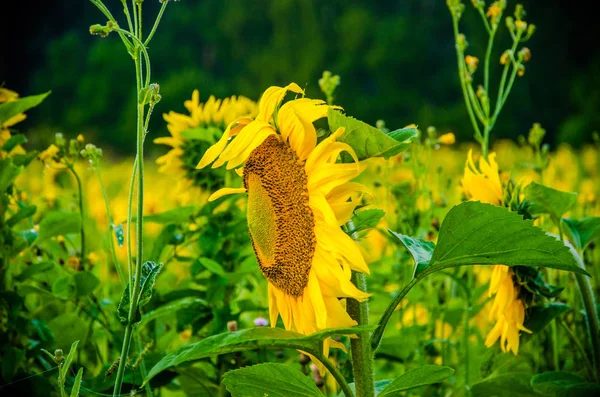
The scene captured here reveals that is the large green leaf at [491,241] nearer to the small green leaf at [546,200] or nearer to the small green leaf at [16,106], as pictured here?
the small green leaf at [546,200]

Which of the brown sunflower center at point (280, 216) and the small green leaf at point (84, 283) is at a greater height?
the brown sunflower center at point (280, 216)

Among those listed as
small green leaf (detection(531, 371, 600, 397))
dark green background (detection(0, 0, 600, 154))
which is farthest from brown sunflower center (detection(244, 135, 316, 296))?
dark green background (detection(0, 0, 600, 154))

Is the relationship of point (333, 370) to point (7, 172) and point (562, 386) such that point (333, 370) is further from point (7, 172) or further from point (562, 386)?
point (7, 172)

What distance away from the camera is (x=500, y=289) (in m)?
0.66

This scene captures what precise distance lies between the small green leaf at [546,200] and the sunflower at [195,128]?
369mm

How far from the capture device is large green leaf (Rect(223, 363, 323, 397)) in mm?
486

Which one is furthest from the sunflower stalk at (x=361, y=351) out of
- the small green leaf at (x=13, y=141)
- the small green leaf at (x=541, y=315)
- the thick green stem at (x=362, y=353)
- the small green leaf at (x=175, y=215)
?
the small green leaf at (x=13, y=141)

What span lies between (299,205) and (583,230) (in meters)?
0.38

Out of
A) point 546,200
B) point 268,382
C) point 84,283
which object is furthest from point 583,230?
point 84,283

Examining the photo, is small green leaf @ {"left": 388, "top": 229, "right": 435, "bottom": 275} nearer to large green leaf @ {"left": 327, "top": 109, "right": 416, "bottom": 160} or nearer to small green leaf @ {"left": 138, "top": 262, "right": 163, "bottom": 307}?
large green leaf @ {"left": 327, "top": 109, "right": 416, "bottom": 160}

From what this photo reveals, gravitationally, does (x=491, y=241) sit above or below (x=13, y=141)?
below

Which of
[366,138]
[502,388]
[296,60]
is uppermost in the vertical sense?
[296,60]

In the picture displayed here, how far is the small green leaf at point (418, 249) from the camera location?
513mm

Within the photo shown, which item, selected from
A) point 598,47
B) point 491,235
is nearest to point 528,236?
point 491,235
